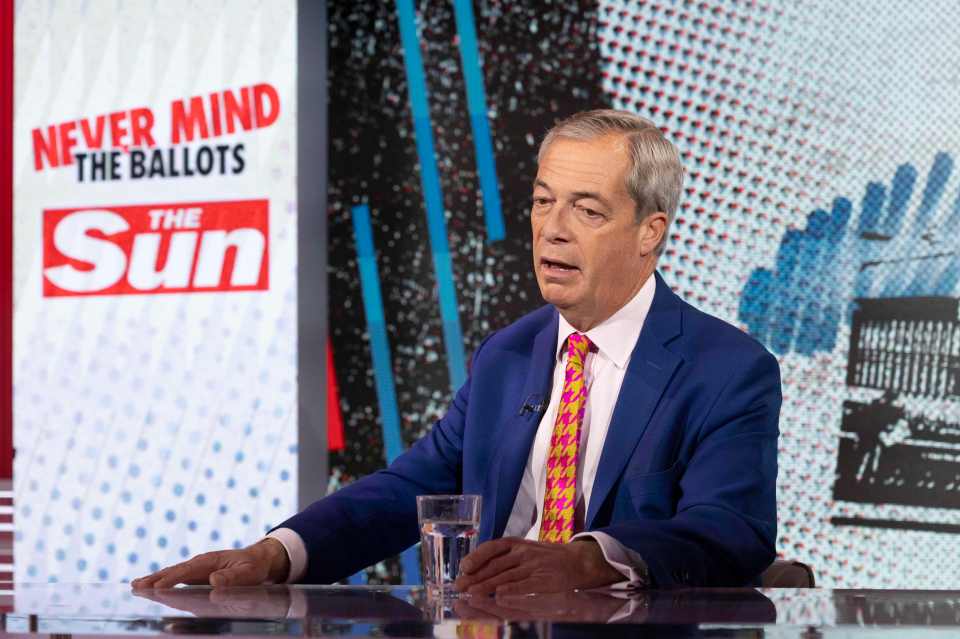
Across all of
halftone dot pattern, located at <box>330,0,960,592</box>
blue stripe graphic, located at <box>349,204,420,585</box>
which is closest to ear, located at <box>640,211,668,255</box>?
halftone dot pattern, located at <box>330,0,960,592</box>

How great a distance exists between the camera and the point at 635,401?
196 cm

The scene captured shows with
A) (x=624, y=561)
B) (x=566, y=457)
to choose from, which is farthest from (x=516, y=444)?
(x=624, y=561)

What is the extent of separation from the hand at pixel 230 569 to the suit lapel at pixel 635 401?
0.50 meters

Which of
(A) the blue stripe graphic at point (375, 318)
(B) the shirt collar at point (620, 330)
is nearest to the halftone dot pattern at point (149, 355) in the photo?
(A) the blue stripe graphic at point (375, 318)

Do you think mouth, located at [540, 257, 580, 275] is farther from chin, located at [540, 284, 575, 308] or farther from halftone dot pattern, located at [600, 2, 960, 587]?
halftone dot pattern, located at [600, 2, 960, 587]

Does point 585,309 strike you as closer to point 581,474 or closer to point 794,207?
point 581,474

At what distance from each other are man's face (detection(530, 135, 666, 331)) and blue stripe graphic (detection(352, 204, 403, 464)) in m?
1.72

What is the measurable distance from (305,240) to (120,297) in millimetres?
660

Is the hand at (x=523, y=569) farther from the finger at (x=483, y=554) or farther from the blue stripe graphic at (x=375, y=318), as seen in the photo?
the blue stripe graphic at (x=375, y=318)

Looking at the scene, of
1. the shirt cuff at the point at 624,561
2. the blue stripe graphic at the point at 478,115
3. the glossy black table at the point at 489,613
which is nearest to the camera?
the glossy black table at the point at 489,613

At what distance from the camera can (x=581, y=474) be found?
2.02 meters

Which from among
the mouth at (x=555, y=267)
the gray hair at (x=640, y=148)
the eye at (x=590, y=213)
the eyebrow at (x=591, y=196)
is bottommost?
the mouth at (x=555, y=267)

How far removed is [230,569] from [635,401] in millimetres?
702

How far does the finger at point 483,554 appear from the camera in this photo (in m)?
1.40
